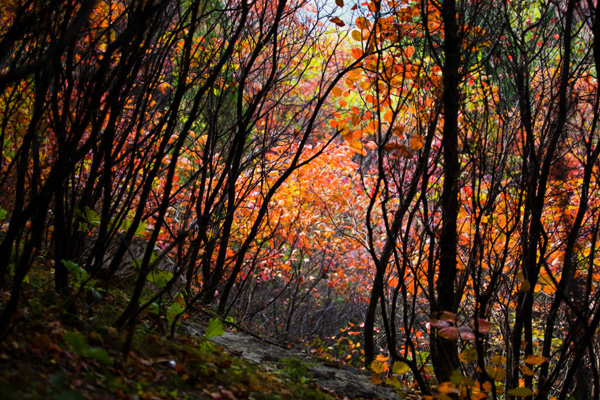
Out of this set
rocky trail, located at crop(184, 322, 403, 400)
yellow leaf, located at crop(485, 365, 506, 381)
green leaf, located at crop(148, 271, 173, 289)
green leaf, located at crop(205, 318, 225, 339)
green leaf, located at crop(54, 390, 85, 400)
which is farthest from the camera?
rocky trail, located at crop(184, 322, 403, 400)

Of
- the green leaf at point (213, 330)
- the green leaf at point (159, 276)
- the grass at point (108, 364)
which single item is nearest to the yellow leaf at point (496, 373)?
the grass at point (108, 364)

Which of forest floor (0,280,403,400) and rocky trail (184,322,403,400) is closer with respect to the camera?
forest floor (0,280,403,400)

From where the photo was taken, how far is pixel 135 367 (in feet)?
5.95

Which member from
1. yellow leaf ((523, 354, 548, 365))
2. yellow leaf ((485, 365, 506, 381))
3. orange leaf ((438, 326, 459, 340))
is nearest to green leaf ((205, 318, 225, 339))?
orange leaf ((438, 326, 459, 340))

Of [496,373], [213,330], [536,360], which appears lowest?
[213,330]

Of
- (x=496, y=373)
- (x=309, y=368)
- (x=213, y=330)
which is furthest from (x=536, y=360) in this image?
(x=213, y=330)

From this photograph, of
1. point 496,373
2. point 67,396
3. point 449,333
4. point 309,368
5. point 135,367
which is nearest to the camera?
point 67,396

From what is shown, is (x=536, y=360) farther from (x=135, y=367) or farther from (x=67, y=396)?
(x=67, y=396)

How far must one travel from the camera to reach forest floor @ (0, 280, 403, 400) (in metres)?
1.45

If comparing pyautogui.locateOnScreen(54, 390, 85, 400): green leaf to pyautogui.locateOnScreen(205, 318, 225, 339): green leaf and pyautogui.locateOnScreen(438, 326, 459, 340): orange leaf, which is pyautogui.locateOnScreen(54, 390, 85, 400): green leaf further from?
pyautogui.locateOnScreen(438, 326, 459, 340): orange leaf

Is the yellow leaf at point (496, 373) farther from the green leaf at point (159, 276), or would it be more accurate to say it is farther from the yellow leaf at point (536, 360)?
the green leaf at point (159, 276)

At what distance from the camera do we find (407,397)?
9.83 feet

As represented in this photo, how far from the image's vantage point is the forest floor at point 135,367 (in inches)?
57.1

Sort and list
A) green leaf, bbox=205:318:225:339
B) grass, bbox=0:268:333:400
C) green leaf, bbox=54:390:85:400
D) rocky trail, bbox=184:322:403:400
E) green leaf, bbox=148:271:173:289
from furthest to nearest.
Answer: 1. rocky trail, bbox=184:322:403:400
2. green leaf, bbox=148:271:173:289
3. green leaf, bbox=205:318:225:339
4. grass, bbox=0:268:333:400
5. green leaf, bbox=54:390:85:400
